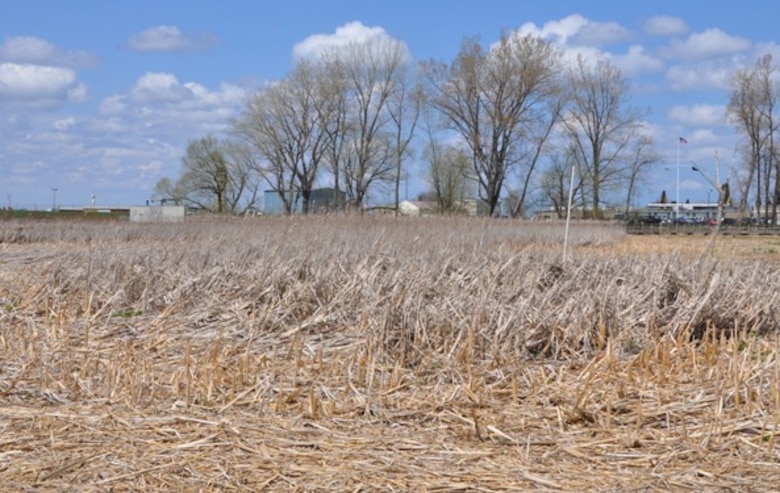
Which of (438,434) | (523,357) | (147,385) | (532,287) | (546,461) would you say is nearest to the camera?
(546,461)

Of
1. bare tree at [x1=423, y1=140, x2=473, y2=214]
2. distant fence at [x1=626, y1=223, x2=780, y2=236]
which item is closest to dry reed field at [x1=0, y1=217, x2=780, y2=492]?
distant fence at [x1=626, y1=223, x2=780, y2=236]

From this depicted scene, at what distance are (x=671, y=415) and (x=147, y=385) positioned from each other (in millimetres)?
3362

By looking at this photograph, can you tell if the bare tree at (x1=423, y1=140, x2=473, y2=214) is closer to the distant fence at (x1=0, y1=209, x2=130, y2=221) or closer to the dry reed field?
the distant fence at (x1=0, y1=209, x2=130, y2=221)

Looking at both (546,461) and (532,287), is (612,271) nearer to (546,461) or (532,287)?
(532,287)

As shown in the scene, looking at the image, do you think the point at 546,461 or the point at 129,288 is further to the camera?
the point at 129,288

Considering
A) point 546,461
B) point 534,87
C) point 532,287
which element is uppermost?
point 534,87

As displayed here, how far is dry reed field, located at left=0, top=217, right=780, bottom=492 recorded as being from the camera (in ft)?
14.2

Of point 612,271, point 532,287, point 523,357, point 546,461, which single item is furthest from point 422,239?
point 546,461

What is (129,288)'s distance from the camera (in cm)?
972

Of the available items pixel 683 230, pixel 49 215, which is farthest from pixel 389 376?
A: pixel 683 230

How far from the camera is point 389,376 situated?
20.2 feet

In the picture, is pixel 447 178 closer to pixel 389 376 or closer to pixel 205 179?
→ pixel 205 179

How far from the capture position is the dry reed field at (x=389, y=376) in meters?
4.32

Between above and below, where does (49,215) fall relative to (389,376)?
above
